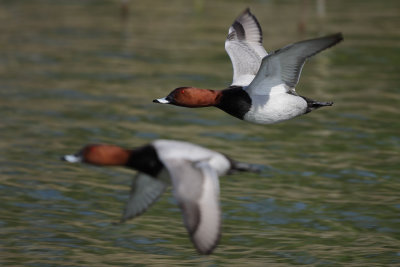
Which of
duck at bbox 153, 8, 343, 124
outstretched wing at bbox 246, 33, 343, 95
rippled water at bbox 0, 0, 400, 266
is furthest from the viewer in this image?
rippled water at bbox 0, 0, 400, 266

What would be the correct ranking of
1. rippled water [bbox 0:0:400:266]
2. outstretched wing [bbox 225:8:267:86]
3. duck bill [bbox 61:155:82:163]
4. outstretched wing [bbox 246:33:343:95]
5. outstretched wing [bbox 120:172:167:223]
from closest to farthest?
duck bill [bbox 61:155:82:163]
outstretched wing [bbox 120:172:167:223]
outstretched wing [bbox 246:33:343:95]
rippled water [bbox 0:0:400:266]
outstretched wing [bbox 225:8:267:86]

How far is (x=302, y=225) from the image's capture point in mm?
11102

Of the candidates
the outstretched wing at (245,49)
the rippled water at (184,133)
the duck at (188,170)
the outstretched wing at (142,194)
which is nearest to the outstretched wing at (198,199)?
the duck at (188,170)

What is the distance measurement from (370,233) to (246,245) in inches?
61.2

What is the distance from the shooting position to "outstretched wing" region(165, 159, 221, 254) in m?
→ 7.49

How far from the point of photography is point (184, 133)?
15.1m

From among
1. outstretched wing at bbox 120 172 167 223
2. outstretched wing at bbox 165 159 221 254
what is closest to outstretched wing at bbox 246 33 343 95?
outstretched wing at bbox 120 172 167 223

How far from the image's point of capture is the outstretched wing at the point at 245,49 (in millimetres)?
10602

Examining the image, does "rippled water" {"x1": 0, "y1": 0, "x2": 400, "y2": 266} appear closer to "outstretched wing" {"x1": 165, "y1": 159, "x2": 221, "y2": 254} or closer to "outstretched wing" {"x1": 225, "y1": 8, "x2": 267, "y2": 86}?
"outstretched wing" {"x1": 225, "y1": 8, "x2": 267, "y2": 86}

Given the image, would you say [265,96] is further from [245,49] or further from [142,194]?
[142,194]

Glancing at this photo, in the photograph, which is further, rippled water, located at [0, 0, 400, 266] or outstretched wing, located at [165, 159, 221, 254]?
rippled water, located at [0, 0, 400, 266]

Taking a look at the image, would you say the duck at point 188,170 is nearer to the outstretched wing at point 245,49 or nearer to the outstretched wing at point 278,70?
the outstretched wing at point 278,70

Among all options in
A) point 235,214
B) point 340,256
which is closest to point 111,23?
point 235,214

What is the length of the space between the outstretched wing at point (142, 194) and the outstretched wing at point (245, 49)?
2020 millimetres
